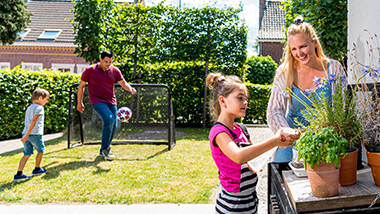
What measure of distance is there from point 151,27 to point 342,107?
29.2 ft

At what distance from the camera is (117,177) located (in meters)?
4.10

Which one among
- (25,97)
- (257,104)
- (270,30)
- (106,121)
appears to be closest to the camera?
(106,121)

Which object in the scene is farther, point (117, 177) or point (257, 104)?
point (257, 104)

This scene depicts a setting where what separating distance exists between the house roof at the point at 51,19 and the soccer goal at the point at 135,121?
15871 mm

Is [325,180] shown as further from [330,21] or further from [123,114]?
[123,114]

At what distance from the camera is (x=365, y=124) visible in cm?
114

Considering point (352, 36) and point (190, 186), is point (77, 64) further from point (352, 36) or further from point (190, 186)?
point (352, 36)

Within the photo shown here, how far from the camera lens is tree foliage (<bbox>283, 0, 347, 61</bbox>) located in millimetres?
4895

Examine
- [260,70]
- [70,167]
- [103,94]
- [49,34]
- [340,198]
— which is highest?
[49,34]

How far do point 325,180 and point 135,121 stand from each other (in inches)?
241

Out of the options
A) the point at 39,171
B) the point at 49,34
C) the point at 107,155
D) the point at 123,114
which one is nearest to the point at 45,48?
the point at 49,34

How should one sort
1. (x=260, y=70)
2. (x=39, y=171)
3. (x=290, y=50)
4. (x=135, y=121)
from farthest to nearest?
(x=260, y=70)
(x=135, y=121)
(x=39, y=171)
(x=290, y=50)

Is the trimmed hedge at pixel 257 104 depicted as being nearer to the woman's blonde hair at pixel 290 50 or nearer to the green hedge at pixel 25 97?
the green hedge at pixel 25 97

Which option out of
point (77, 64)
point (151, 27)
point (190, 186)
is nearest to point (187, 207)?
point (190, 186)
